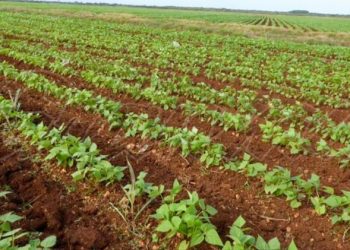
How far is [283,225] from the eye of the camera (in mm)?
3889

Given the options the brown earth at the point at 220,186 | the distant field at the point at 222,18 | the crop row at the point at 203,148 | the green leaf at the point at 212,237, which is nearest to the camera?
the green leaf at the point at 212,237

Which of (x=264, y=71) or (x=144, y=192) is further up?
(x=144, y=192)

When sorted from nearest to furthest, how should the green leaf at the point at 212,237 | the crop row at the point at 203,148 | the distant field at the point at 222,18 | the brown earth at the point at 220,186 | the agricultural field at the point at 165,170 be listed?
the green leaf at the point at 212,237
the agricultural field at the point at 165,170
the brown earth at the point at 220,186
the crop row at the point at 203,148
the distant field at the point at 222,18

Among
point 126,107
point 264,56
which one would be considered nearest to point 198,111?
point 126,107

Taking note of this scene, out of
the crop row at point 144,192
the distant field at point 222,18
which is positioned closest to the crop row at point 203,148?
the crop row at point 144,192

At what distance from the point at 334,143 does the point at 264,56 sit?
9976mm

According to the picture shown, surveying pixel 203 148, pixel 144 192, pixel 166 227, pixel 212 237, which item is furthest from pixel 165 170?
pixel 212 237

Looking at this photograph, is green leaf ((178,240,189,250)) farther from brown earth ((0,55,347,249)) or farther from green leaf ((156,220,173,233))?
brown earth ((0,55,347,249))

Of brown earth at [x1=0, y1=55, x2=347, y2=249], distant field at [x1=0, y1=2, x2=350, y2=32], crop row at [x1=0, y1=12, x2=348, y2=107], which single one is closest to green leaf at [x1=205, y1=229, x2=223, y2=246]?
brown earth at [x1=0, y1=55, x2=347, y2=249]

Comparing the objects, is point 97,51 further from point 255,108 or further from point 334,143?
point 334,143

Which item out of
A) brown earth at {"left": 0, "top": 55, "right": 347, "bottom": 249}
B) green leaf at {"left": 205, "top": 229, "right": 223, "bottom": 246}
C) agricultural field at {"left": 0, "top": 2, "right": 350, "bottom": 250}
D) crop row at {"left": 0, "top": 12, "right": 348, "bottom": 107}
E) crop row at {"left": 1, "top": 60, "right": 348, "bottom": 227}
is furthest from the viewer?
crop row at {"left": 0, "top": 12, "right": 348, "bottom": 107}

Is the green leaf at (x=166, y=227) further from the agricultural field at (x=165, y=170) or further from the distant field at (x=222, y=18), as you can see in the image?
the distant field at (x=222, y=18)

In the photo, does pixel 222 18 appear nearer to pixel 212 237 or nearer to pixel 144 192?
pixel 144 192

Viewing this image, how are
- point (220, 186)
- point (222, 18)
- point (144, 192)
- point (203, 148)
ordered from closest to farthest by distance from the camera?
1. point (144, 192)
2. point (220, 186)
3. point (203, 148)
4. point (222, 18)
